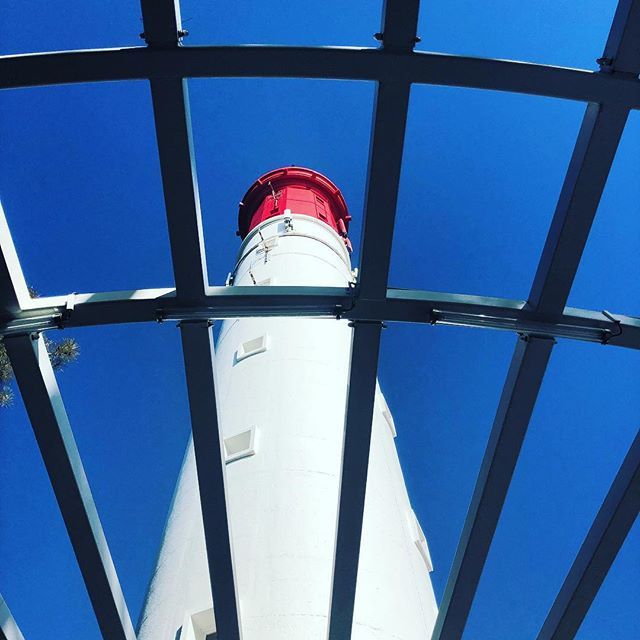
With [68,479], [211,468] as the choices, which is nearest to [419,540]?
[211,468]

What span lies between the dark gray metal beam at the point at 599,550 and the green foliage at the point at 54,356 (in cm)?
524

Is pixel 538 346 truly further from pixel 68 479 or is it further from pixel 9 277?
pixel 9 277

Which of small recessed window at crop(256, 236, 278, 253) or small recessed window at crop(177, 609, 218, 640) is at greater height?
small recessed window at crop(256, 236, 278, 253)

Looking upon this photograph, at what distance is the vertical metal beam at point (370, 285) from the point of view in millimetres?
3686

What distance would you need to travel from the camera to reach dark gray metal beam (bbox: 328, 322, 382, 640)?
4449mm

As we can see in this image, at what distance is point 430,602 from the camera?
696 centimetres

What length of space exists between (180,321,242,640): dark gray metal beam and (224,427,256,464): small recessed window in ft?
7.27

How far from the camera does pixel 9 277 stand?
4082mm

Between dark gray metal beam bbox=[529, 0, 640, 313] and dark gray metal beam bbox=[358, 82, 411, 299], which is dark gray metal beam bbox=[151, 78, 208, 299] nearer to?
dark gray metal beam bbox=[358, 82, 411, 299]

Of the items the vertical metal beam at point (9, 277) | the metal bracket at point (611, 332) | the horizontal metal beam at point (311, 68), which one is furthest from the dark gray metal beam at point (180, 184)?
the metal bracket at point (611, 332)

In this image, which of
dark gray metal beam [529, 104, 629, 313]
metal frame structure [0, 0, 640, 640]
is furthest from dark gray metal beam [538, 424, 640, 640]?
dark gray metal beam [529, 104, 629, 313]

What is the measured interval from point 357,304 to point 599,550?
2.44 metres

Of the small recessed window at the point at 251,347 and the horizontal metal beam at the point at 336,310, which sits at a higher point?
the small recessed window at the point at 251,347

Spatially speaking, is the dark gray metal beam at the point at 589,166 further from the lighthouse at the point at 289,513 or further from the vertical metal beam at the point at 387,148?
the lighthouse at the point at 289,513
